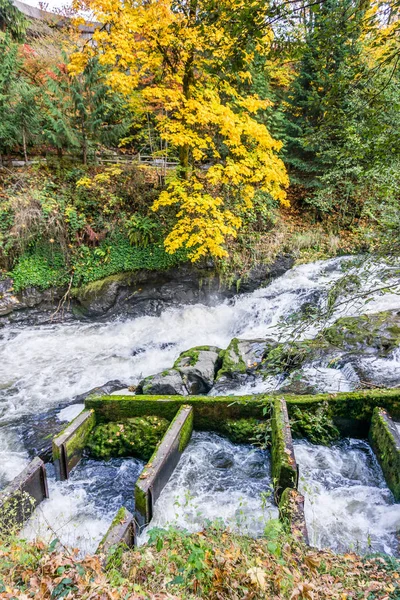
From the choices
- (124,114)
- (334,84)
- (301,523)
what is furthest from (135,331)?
(124,114)

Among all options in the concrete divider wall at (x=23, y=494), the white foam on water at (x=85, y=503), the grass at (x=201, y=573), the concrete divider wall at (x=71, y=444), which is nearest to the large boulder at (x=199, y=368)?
the white foam on water at (x=85, y=503)

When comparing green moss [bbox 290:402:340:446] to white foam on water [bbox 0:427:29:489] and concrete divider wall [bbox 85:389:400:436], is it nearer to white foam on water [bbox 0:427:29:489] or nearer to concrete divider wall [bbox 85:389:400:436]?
concrete divider wall [bbox 85:389:400:436]

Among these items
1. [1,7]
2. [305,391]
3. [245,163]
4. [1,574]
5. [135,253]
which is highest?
[1,7]

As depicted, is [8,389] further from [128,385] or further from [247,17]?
[247,17]

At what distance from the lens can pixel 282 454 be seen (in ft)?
13.6

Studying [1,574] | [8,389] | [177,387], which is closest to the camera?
[1,574]

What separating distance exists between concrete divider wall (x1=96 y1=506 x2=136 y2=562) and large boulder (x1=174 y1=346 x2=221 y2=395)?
3018 mm

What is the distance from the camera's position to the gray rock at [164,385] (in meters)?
6.31

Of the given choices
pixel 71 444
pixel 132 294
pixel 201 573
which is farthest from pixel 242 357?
pixel 201 573

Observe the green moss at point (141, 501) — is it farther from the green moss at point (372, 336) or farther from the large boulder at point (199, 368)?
the green moss at point (372, 336)

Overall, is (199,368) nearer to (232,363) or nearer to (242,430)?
(232,363)

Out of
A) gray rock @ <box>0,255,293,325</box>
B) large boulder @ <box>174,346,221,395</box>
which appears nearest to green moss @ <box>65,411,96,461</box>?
large boulder @ <box>174,346,221,395</box>

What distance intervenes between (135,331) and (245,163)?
562 centimetres

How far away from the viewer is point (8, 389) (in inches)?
279
